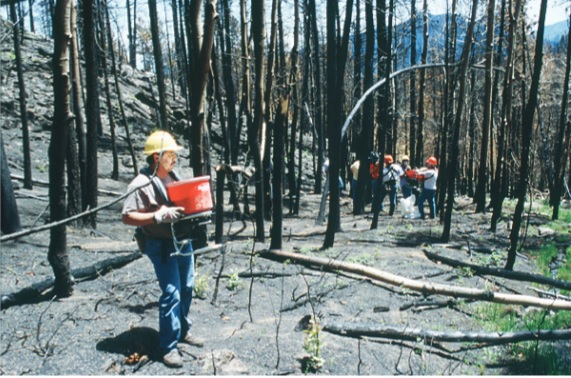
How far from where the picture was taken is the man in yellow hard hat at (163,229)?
155 inches

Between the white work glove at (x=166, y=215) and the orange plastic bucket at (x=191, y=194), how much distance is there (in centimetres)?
12

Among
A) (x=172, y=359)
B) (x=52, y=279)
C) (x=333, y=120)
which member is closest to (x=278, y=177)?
(x=333, y=120)

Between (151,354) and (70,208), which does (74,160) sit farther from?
(151,354)

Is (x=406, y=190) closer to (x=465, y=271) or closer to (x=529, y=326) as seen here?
(x=465, y=271)

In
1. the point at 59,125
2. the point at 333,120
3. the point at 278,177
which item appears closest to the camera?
the point at 59,125

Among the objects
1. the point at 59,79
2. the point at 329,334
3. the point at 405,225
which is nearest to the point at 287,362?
the point at 329,334

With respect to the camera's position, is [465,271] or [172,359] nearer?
[172,359]

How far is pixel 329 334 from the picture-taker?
5441 millimetres

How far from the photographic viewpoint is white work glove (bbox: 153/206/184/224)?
12.8 feet

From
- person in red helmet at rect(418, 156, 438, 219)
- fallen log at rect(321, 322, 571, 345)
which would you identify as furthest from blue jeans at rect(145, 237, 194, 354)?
person in red helmet at rect(418, 156, 438, 219)

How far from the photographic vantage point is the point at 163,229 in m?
4.13

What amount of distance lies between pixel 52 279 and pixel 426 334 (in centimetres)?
463

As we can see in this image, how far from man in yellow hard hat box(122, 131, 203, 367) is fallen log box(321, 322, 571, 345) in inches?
77.5

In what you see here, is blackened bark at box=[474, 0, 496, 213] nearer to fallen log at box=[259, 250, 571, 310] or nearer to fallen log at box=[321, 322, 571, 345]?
fallen log at box=[259, 250, 571, 310]
